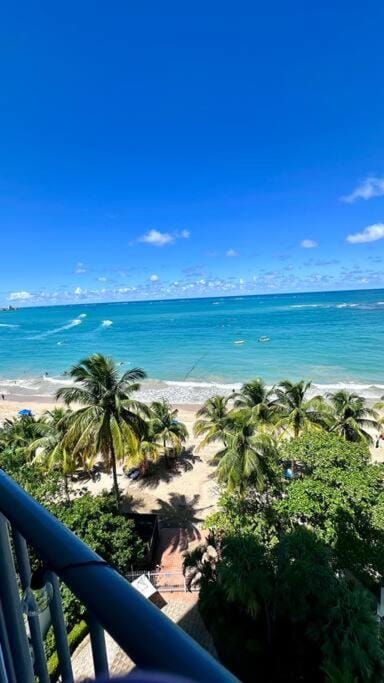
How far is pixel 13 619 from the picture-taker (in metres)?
1.19

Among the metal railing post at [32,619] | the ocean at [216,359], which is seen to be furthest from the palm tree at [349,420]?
the metal railing post at [32,619]

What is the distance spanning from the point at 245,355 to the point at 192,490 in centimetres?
3766

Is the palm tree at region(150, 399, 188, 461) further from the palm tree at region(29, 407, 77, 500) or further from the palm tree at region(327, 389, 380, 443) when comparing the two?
the palm tree at region(327, 389, 380, 443)

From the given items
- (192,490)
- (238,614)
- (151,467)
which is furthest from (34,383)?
(238,614)

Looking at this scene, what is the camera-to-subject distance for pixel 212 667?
0.69 meters

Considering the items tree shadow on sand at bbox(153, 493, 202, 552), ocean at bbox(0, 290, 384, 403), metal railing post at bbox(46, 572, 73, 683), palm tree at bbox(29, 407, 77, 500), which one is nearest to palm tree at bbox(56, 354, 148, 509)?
palm tree at bbox(29, 407, 77, 500)

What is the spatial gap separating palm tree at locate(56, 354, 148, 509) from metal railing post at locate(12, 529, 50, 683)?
41.5 ft

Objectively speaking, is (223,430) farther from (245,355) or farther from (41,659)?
(245,355)

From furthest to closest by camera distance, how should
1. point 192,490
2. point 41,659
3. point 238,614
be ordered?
point 192,490, point 238,614, point 41,659

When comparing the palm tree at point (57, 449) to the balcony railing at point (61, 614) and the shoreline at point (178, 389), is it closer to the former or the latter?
the balcony railing at point (61, 614)

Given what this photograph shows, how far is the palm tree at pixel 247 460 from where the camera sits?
552 inches

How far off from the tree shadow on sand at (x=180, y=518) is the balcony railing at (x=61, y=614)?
15.0m

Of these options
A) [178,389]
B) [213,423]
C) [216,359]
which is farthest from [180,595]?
[216,359]

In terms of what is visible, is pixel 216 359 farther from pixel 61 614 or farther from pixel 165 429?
pixel 61 614
